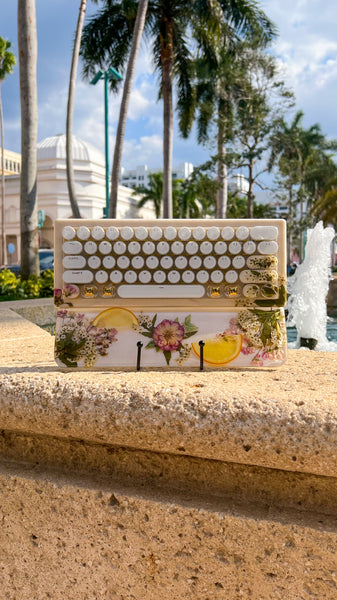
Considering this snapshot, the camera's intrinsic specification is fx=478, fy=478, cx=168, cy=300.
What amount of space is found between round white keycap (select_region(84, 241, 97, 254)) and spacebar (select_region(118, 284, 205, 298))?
14 cm

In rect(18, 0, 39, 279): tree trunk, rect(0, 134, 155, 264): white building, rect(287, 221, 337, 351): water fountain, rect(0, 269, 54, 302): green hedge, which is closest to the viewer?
rect(287, 221, 337, 351): water fountain

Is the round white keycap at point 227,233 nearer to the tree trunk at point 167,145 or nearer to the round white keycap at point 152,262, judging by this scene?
the round white keycap at point 152,262

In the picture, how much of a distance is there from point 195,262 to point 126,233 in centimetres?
23

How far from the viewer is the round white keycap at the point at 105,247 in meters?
1.47

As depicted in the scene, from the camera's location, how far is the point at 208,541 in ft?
2.96

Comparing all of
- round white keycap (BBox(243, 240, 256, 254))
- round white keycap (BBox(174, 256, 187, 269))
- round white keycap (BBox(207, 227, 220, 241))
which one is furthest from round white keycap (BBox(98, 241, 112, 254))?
round white keycap (BBox(243, 240, 256, 254))

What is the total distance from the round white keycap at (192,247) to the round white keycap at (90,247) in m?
0.28

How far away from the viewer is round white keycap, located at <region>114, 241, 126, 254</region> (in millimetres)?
1465

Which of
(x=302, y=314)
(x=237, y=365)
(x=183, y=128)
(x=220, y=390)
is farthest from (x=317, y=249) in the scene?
(x=183, y=128)

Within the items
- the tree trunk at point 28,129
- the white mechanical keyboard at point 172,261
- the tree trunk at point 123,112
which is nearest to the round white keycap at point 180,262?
the white mechanical keyboard at point 172,261

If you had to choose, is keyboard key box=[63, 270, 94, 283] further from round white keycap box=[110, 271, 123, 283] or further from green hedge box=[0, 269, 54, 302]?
green hedge box=[0, 269, 54, 302]

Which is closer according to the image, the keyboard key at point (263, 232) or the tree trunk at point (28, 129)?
the keyboard key at point (263, 232)

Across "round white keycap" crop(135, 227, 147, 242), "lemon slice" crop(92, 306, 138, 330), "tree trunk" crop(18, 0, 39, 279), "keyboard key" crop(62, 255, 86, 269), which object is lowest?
"lemon slice" crop(92, 306, 138, 330)

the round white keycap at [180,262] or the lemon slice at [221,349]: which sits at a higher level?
the round white keycap at [180,262]
